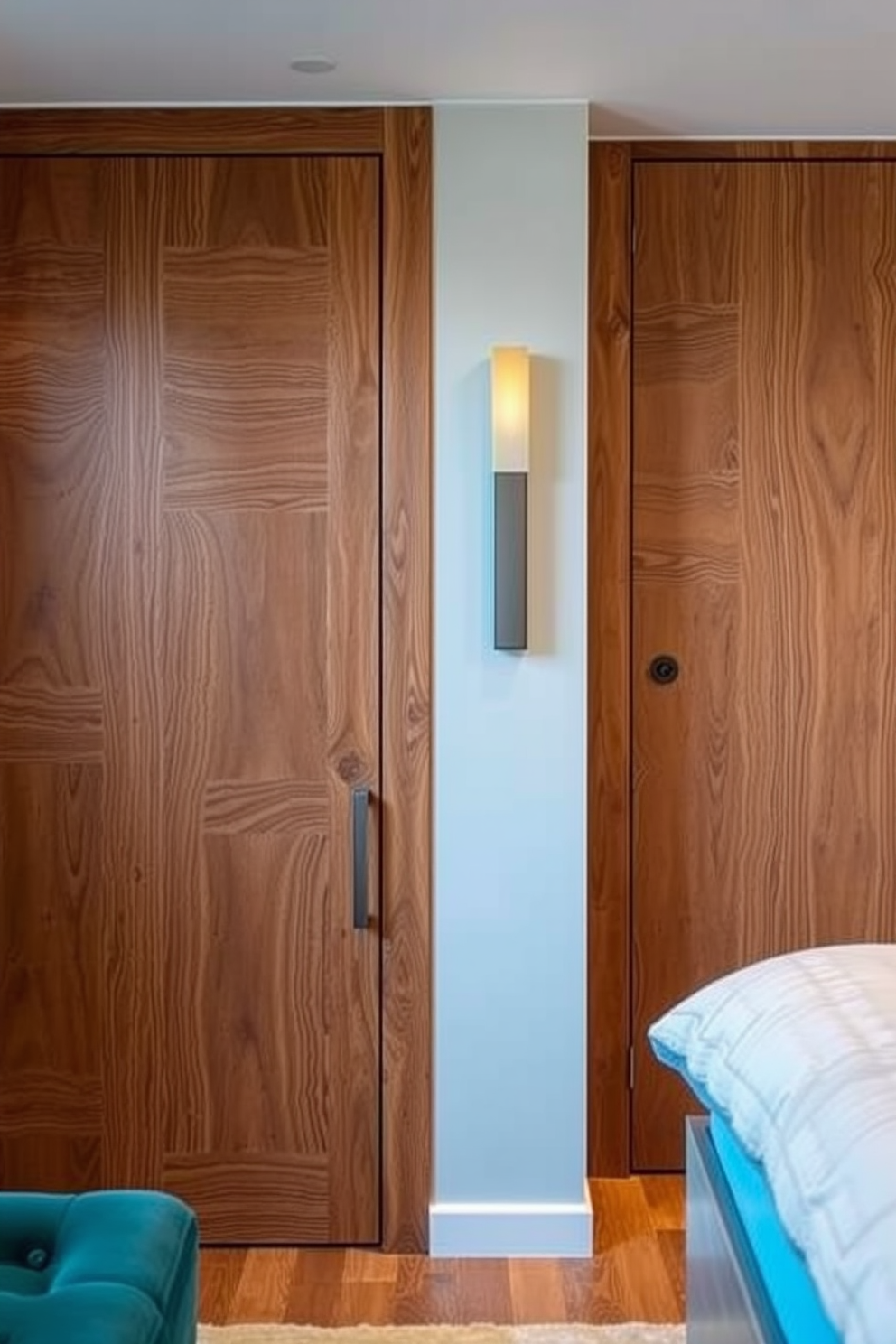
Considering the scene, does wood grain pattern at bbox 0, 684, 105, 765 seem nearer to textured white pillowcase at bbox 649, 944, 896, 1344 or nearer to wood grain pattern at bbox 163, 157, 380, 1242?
wood grain pattern at bbox 163, 157, 380, 1242

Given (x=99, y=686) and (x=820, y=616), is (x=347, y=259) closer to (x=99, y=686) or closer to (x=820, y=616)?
(x=99, y=686)

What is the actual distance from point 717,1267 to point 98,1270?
839 mm

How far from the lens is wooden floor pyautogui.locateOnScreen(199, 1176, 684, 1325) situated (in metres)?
2.64

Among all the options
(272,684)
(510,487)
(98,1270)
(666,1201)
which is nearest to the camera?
(98,1270)

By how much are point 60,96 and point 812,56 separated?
151cm

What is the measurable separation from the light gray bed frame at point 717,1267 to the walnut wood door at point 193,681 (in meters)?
0.97

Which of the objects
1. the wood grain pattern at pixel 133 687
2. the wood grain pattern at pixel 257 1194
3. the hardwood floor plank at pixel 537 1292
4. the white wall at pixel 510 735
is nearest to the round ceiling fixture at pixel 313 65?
the white wall at pixel 510 735

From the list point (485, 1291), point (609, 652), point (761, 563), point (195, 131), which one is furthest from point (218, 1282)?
point (195, 131)

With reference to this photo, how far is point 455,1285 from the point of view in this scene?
276 centimetres

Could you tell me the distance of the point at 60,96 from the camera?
282cm

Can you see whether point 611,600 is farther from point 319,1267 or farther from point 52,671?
point 319,1267

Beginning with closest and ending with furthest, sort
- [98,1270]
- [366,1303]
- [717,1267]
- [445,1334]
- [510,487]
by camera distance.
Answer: [98,1270], [717,1267], [445,1334], [366,1303], [510,487]

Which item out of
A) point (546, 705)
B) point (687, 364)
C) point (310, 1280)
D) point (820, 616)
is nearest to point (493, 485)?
point (546, 705)

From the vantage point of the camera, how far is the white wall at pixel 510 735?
284 centimetres
